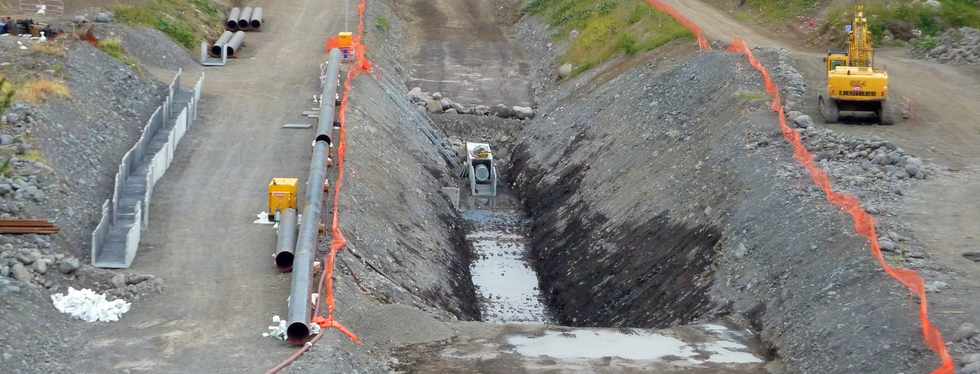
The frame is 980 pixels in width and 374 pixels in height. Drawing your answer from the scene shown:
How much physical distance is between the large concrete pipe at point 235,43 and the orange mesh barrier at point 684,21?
15744mm

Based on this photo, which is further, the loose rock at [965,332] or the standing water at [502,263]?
the standing water at [502,263]

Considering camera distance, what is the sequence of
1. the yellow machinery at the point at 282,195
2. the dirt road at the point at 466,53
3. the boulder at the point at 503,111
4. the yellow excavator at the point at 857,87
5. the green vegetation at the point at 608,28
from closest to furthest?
the yellow machinery at the point at 282,195 → the yellow excavator at the point at 857,87 → the green vegetation at the point at 608,28 → the boulder at the point at 503,111 → the dirt road at the point at 466,53

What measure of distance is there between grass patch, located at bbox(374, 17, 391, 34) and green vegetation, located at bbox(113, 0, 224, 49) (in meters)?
6.44

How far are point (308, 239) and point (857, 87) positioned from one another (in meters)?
15.7

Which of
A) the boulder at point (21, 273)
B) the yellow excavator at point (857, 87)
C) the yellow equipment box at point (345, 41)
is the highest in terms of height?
the yellow equipment box at point (345, 41)

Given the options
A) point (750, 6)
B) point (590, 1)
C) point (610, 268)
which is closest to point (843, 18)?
point (750, 6)

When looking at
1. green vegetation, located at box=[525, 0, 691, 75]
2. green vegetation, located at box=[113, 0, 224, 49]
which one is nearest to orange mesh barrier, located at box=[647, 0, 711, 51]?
green vegetation, located at box=[525, 0, 691, 75]

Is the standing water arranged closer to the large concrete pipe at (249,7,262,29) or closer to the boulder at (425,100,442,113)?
the boulder at (425,100,442,113)

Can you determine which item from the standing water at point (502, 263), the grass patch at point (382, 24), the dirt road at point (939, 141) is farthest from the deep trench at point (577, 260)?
the grass patch at point (382, 24)

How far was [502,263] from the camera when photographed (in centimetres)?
3634

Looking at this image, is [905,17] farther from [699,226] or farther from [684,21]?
[699,226]

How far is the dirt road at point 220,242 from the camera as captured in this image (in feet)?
74.1

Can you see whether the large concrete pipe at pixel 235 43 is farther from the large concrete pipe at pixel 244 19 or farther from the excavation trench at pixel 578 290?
the excavation trench at pixel 578 290

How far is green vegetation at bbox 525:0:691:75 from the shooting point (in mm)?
48397
